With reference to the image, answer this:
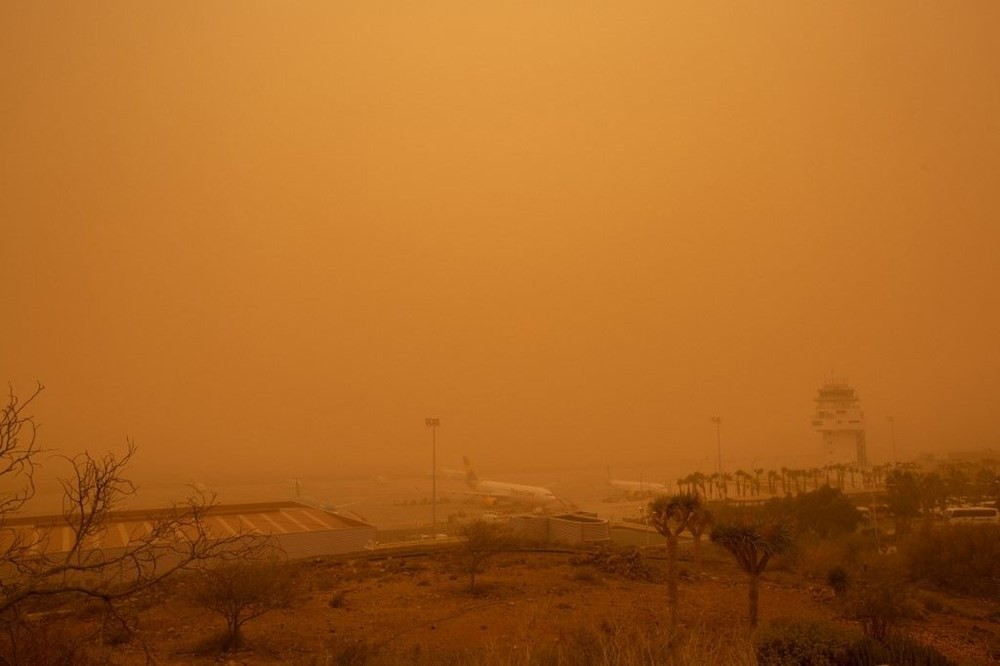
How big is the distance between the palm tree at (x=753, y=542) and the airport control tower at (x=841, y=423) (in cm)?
13394

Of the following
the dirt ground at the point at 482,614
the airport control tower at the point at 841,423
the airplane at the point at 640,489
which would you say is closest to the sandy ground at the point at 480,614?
the dirt ground at the point at 482,614

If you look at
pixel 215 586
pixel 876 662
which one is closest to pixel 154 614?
pixel 215 586

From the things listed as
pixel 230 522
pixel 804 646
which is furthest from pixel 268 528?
pixel 804 646

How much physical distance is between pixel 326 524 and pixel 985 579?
3499 centimetres

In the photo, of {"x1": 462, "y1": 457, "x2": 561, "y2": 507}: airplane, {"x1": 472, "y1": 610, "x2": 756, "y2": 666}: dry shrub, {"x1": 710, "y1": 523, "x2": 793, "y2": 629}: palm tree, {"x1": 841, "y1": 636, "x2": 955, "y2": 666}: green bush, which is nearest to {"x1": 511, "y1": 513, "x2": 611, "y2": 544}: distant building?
{"x1": 710, "y1": 523, "x2": 793, "y2": 629}: palm tree

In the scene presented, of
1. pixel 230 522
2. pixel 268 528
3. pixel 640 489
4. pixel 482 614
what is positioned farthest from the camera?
pixel 640 489

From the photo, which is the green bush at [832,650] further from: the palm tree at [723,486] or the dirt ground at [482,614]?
the palm tree at [723,486]

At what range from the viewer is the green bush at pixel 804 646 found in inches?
411

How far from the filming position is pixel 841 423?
137 m

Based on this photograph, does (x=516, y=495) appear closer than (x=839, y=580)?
No

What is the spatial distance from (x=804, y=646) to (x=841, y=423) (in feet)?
470

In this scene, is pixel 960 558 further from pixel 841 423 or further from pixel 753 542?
pixel 841 423

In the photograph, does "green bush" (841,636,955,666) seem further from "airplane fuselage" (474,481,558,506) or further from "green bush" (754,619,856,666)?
"airplane fuselage" (474,481,558,506)

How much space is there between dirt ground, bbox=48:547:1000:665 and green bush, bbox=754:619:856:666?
4.57 feet
